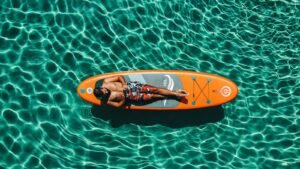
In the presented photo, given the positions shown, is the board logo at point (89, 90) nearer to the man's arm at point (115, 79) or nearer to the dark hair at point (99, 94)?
the dark hair at point (99, 94)

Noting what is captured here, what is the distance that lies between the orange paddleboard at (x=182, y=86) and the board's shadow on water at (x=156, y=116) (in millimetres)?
340

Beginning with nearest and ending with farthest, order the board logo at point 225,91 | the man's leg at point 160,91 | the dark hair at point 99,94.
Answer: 1. the dark hair at point 99,94
2. the man's leg at point 160,91
3. the board logo at point 225,91

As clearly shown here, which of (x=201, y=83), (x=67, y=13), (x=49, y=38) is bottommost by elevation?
(x=201, y=83)

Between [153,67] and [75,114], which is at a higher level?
[153,67]

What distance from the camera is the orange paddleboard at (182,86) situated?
941 cm

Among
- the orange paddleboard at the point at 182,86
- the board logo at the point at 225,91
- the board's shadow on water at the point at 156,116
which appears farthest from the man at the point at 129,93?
the board logo at the point at 225,91

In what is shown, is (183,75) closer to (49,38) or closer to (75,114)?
(75,114)

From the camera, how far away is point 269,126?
32.7 ft

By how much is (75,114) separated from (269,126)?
4517mm

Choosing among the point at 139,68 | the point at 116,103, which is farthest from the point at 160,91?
the point at 139,68

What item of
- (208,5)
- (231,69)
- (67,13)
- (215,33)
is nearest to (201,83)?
(231,69)

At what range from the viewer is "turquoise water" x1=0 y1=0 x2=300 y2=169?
941 centimetres

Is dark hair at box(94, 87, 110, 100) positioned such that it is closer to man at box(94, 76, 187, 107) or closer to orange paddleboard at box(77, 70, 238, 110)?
man at box(94, 76, 187, 107)

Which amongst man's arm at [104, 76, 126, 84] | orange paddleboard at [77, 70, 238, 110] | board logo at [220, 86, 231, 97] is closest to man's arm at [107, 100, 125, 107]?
orange paddleboard at [77, 70, 238, 110]
